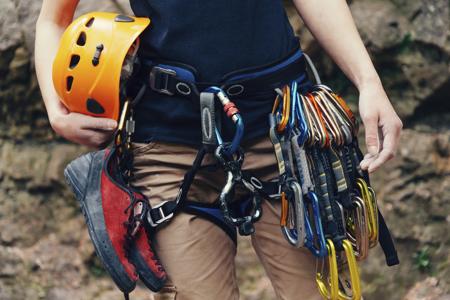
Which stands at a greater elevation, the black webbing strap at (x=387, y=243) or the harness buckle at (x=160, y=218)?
the harness buckle at (x=160, y=218)

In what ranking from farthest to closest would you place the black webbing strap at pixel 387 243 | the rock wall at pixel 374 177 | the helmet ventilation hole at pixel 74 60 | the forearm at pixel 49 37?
the rock wall at pixel 374 177
the black webbing strap at pixel 387 243
the forearm at pixel 49 37
the helmet ventilation hole at pixel 74 60

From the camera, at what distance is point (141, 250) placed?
195 centimetres

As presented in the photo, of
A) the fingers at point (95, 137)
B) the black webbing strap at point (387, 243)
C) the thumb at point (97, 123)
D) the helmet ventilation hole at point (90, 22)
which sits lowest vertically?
the black webbing strap at point (387, 243)

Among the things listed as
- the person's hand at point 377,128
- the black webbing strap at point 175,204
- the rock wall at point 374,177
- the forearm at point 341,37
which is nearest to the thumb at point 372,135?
the person's hand at point 377,128

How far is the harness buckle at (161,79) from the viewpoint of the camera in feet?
→ 6.30

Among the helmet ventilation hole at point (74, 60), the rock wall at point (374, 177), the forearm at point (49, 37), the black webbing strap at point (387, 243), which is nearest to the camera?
the helmet ventilation hole at point (74, 60)

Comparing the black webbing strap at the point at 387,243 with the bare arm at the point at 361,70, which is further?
the black webbing strap at the point at 387,243

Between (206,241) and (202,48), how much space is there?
0.49 m

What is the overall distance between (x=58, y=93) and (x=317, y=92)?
0.69 m

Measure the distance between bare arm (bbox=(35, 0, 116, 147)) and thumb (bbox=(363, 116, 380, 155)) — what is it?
2.11 ft

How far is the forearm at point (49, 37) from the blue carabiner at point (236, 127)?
0.45 metres

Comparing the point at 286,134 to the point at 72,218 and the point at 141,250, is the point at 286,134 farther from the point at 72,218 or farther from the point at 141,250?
Result: the point at 72,218

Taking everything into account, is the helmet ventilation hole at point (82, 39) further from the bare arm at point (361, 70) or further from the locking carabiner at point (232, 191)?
the bare arm at point (361, 70)

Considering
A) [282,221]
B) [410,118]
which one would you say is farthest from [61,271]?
[282,221]
